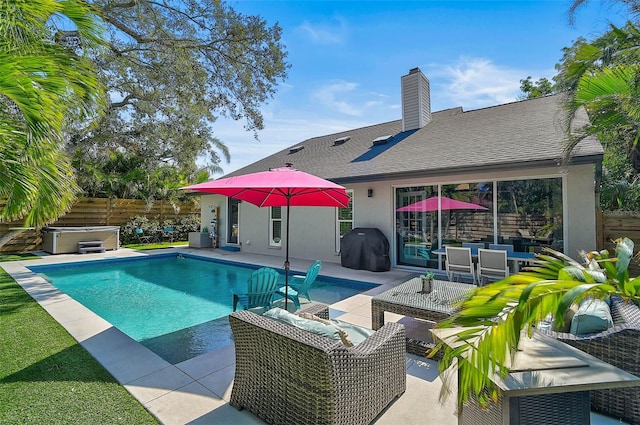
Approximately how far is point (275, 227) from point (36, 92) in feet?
36.5

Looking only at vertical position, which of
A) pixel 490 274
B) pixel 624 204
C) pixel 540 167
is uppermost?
pixel 540 167

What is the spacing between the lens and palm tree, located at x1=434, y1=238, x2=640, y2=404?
162cm

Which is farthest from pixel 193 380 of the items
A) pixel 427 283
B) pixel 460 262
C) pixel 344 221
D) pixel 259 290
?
pixel 344 221

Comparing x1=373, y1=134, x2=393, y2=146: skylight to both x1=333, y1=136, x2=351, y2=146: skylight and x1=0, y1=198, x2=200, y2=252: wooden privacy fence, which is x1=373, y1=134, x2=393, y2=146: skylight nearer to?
x1=333, y1=136, x2=351, y2=146: skylight

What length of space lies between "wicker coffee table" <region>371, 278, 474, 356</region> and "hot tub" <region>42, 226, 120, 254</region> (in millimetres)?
15257

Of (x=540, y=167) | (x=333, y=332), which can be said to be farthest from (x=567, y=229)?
(x=333, y=332)

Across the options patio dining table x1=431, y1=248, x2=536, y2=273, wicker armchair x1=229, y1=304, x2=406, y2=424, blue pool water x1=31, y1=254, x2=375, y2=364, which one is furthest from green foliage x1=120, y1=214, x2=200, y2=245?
wicker armchair x1=229, y1=304, x2=406, y2=424

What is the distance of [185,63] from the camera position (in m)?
9.99

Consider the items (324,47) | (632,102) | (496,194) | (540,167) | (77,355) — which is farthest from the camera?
(324,47)

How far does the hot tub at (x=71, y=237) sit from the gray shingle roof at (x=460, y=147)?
9.82 meters

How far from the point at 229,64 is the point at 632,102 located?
10421 millimetres

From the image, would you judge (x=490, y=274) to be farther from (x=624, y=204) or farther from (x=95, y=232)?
(x=95, y=232)

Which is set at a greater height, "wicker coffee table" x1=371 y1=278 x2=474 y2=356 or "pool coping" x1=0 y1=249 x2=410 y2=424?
"wicker coffee table" x1=371 y1=278 x2=474 y2=356

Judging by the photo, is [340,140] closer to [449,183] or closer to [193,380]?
[449,183]
